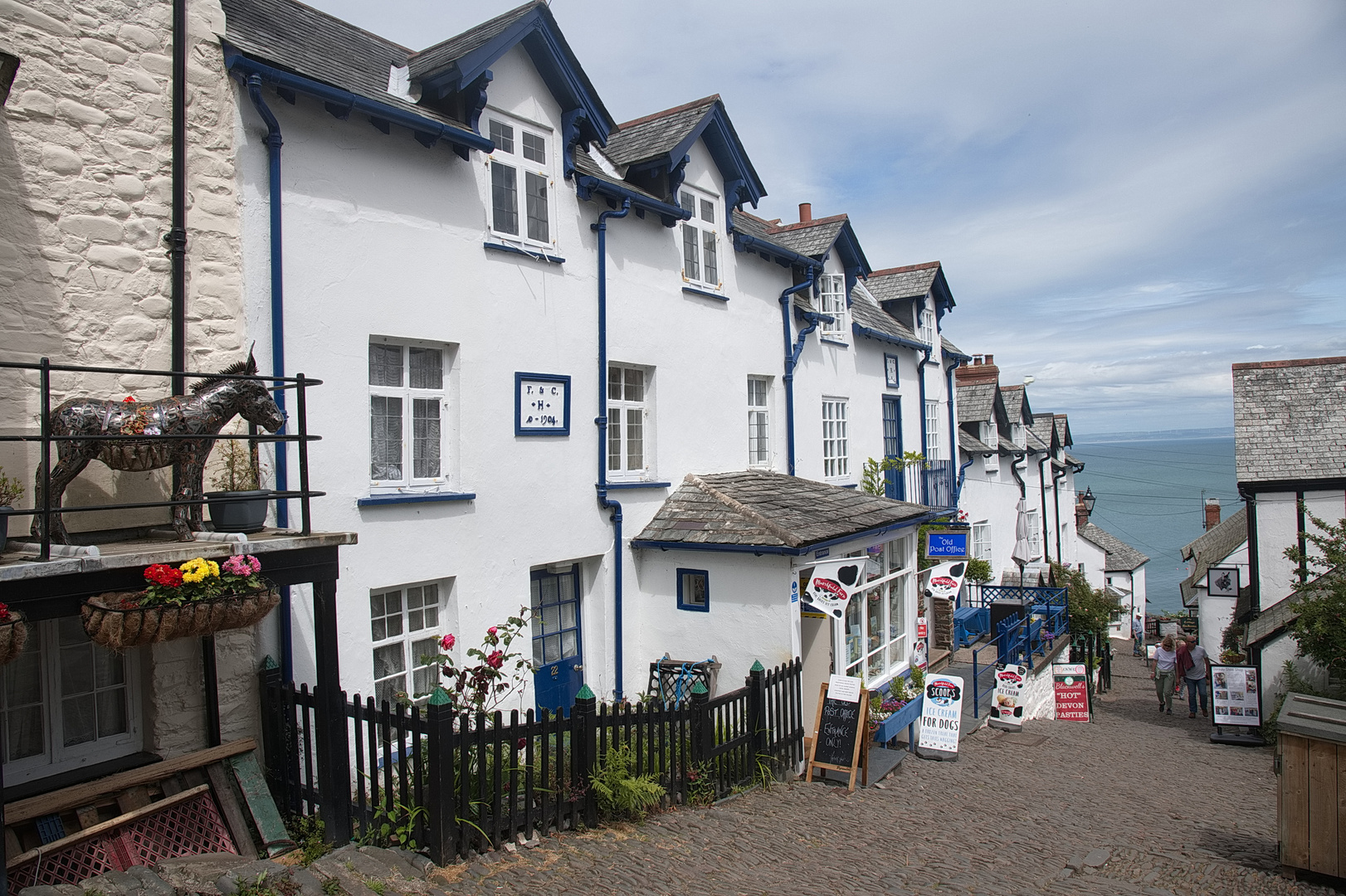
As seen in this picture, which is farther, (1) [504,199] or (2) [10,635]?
(1) [504,199]

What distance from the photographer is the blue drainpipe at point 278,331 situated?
7.75 meters

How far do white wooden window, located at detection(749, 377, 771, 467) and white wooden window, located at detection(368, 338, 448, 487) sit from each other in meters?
6.61

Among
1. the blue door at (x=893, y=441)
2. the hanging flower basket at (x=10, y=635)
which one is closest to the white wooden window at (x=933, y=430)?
the blue door at (x=893, y=441)

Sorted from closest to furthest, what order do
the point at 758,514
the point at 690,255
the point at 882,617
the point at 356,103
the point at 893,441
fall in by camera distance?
1. the point at 356,103
2. the point at 758,514
3. the point at 690,255
4. the point at 882,617
5. the point at 893,441

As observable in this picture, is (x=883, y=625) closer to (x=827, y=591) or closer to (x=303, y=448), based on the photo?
(x=827, y=591)

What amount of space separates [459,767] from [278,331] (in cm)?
427

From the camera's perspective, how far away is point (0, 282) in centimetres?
643

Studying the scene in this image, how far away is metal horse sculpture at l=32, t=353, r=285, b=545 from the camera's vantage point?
5.81 m

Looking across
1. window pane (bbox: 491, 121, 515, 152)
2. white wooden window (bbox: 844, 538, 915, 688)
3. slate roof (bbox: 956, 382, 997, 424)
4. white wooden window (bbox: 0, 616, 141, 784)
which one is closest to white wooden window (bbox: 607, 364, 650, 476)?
window pane (bbox: 491, 121, 515, 152)

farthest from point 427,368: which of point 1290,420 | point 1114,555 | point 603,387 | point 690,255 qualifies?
point 1114,555

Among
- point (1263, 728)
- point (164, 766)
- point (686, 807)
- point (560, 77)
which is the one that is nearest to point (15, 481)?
point (164, 766)

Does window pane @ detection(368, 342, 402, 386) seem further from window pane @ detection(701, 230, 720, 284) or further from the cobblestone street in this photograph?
window pane @ detection(701, 230, 720, 284)

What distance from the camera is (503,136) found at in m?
10.3

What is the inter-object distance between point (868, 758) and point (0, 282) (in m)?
10.2
